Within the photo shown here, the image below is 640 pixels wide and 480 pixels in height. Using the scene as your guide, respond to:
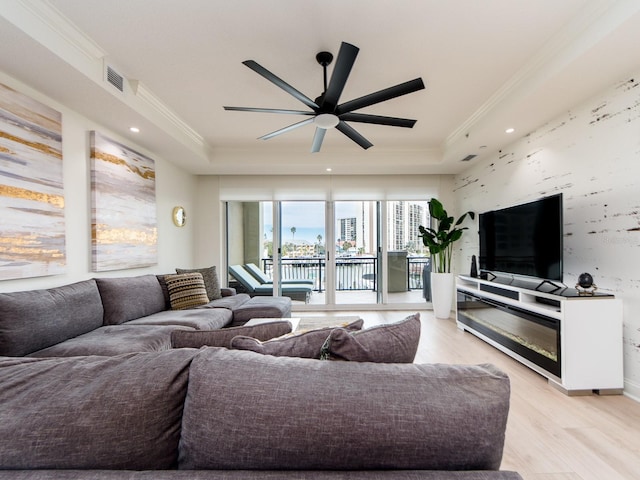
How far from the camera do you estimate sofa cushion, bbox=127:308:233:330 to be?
271cm

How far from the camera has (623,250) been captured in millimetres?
2324

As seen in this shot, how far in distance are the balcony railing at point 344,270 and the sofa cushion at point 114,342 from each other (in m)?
3.11

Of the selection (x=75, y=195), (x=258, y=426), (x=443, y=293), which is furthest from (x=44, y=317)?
(x=443, y=293)

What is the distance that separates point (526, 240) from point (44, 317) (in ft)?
13.4

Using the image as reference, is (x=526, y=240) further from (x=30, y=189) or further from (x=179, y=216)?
(x=179, y=216)

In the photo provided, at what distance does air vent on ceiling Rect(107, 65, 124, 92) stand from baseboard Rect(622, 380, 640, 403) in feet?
15.2

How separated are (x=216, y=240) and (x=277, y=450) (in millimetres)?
4896

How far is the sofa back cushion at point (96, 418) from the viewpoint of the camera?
69 centimetres

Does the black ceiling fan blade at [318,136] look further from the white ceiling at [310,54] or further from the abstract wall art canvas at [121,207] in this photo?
the abstract wall art canvas at [121,207]

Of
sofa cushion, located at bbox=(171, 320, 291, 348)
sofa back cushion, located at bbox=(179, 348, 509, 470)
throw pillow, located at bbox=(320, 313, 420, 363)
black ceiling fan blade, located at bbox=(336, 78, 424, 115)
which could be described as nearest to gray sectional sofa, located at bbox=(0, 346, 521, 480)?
sofa back cushion, located at bbox=(179, 348, 509, 470)

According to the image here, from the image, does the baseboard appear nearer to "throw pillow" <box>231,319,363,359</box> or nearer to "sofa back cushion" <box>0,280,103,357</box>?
"throw pillow" <box>231,319,363,359</box>

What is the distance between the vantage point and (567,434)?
1845mm

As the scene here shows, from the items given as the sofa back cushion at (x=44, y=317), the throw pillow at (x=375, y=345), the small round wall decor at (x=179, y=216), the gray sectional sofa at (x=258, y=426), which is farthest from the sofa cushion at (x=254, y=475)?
the small round wall decor at (x=179, y=216)

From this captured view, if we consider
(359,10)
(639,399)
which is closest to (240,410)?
(359,10)
